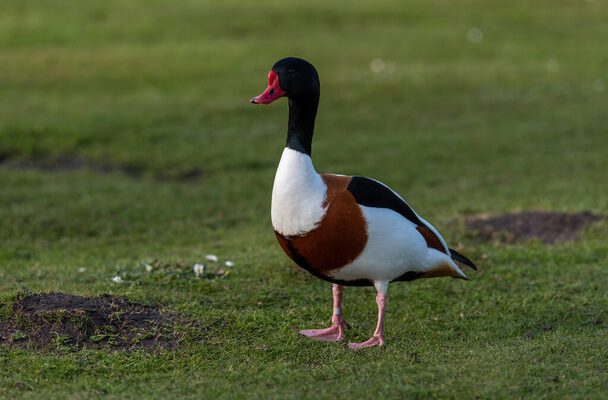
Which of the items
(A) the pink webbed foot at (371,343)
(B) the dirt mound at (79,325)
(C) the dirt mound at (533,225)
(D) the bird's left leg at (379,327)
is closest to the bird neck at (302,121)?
(D) the bird's left leg at (379,327)

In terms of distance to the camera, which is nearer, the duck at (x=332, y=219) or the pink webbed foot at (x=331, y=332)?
the duck at (x=332, y=219)

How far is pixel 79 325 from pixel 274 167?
7335mm

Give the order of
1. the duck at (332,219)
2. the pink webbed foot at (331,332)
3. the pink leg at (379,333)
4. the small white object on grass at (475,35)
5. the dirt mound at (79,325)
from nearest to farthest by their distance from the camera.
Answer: the duck at (332,219), the dirt mound at (79,325), the pink leg at (379,333), the pink webbed foot at (331,332), the small white object on grass at (475,35)

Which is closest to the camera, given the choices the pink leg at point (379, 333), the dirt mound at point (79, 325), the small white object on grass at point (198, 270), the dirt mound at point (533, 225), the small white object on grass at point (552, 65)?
the dirt mound at point (79, 325)

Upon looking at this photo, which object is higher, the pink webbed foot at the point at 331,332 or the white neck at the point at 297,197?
the white neck at the point at 297,197

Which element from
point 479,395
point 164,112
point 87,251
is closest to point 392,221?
point 479,395

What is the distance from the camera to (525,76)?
18.8 meters

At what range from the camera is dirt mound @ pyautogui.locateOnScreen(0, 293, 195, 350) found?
18.5 feet

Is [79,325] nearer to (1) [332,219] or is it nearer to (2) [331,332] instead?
(2) [331,332]

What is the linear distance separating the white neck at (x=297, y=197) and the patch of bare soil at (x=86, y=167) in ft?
23.1

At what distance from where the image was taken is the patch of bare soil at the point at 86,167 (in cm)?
1266

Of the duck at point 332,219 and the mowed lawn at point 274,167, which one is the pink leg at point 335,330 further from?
the mowed lawn at point 274,167

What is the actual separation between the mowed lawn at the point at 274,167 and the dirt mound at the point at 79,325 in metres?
0.15

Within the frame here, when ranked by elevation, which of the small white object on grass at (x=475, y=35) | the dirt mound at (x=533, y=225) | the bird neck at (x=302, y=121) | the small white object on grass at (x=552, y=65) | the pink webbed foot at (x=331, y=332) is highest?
the bird neck at (x=302, y=121)
